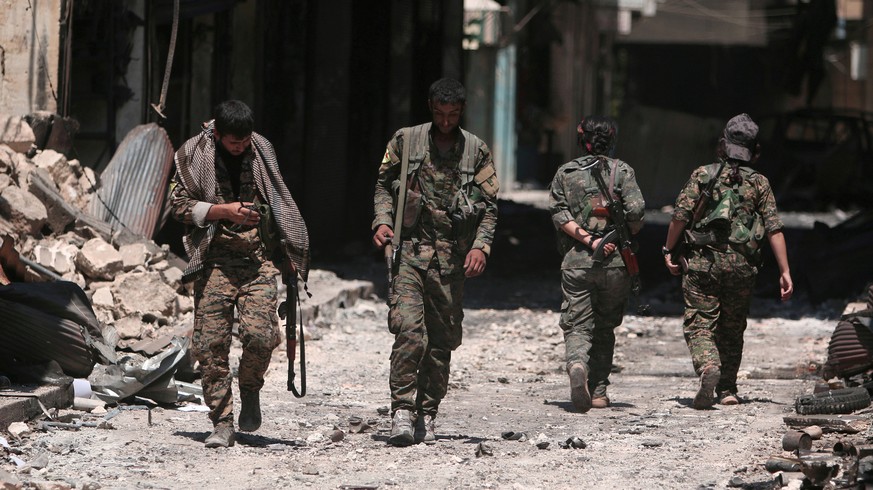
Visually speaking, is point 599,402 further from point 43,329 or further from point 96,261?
point 96,261

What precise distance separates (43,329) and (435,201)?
2250 mm

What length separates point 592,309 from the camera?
7801mm

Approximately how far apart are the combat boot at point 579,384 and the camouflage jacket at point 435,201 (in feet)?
3.46

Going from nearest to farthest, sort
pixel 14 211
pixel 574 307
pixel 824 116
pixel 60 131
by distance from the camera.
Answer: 1. pixel 574 307
2. pixel 14 211
3. pixel 60 131
4. pixel 824 116

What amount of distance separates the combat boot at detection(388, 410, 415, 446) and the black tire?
7.03 ft

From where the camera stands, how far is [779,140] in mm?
25891

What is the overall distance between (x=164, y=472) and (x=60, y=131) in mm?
5008

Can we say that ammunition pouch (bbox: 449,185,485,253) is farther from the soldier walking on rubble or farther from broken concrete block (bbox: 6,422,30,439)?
broken concrete block (bbox: 6,422,30,439)

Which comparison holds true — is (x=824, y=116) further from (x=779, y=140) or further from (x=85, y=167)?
(x=85, y=167)

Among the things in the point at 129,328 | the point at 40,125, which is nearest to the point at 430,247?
the point at 129,328

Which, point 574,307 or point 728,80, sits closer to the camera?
point 574,307

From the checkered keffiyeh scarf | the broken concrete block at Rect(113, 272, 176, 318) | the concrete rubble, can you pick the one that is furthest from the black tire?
the broken concrete block at Rect(113, 272, 176, 318)

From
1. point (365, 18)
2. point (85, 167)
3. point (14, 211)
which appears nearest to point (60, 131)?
point (85, 167)

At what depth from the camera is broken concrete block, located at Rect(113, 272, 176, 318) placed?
9.20m
